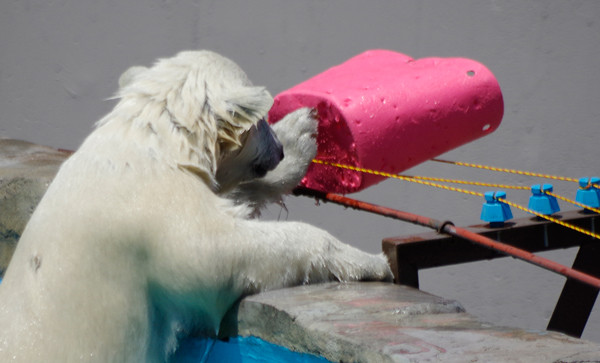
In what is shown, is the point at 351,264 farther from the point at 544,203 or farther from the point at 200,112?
the point at 544,203

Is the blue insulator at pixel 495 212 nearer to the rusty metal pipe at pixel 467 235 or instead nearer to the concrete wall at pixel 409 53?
the rusty metal pipe at pixel 467 235

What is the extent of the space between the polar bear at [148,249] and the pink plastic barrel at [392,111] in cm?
35

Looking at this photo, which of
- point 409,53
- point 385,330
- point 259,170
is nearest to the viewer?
point 385,330

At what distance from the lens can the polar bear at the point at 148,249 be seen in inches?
73.9

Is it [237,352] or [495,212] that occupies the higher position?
[495,212]

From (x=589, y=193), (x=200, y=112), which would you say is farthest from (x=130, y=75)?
(x=589, y=193)

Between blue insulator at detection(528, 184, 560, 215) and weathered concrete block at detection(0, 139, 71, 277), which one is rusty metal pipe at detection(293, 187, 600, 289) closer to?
blue insulator at detection(528, 184, 560, 215)

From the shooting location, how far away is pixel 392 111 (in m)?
2.41

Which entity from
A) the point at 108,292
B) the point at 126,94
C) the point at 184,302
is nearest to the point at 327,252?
the point at 184,302

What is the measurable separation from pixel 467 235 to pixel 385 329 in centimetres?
55

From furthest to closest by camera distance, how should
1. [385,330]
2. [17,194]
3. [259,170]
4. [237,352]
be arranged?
[17,194]
[259,170]
[237,352]
[385,330]

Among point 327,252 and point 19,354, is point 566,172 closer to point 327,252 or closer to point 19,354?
point 327,252

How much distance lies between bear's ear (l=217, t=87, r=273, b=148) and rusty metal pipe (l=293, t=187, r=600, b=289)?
43cm

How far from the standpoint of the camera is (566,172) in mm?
4008
